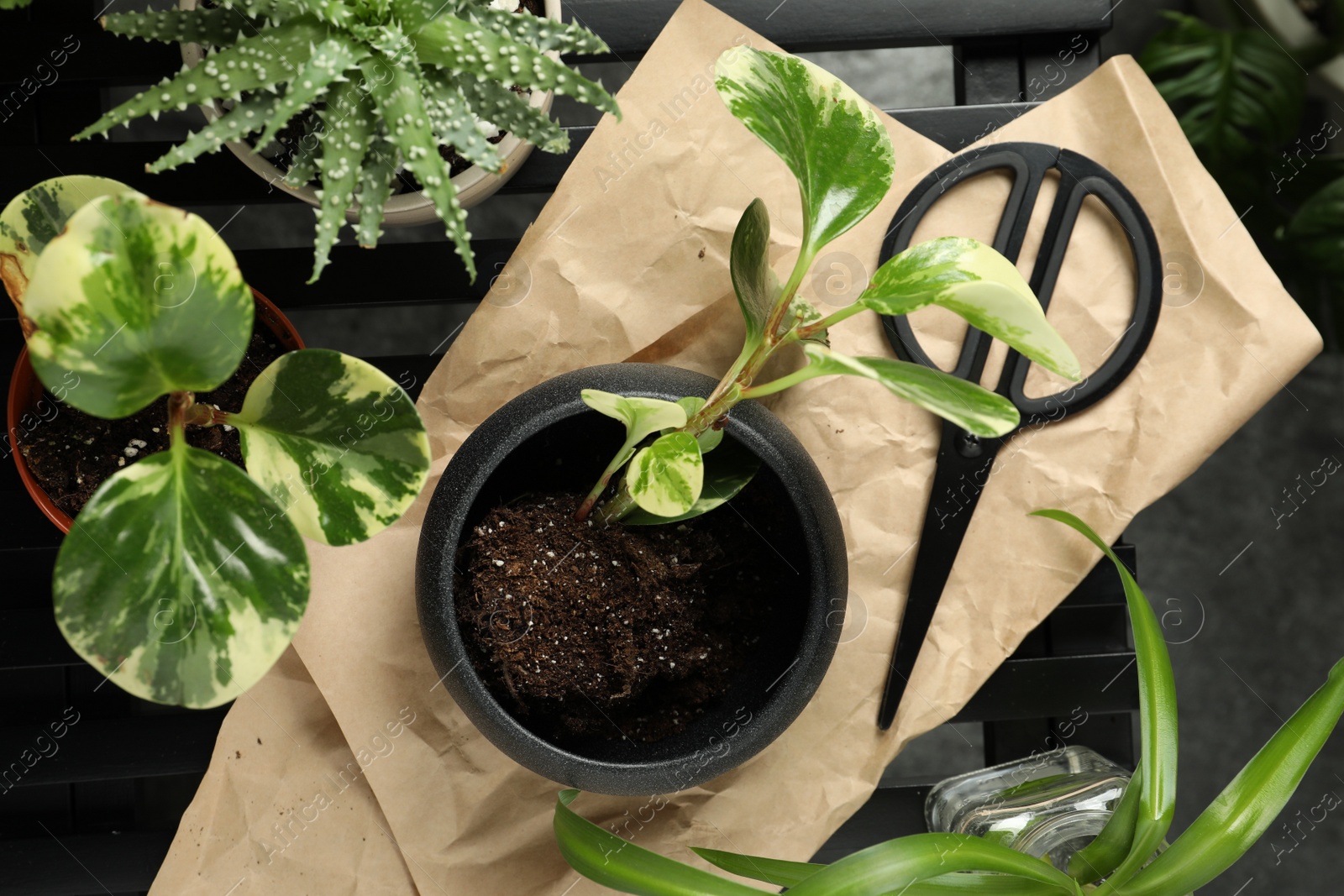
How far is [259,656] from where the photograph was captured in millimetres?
488

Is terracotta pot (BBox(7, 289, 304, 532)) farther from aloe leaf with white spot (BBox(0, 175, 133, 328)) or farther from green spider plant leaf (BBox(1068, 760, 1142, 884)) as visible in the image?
green spider plant leaf (BBox(1068, 760, 1142, 884))

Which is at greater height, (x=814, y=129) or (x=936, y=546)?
(x=814, y=129)

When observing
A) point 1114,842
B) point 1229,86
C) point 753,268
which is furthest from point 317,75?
point 1229,86

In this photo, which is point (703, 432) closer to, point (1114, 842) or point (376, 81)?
point (376, 81)

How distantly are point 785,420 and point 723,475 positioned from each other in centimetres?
17

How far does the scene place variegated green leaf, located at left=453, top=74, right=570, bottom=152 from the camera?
1.91ft

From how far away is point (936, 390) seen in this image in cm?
49

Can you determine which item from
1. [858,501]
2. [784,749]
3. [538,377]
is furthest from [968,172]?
[784,749]

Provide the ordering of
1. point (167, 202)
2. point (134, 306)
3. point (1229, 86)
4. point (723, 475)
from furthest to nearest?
point (1229, 86)
point (167, 202)
point (723, 475)
point (134, 306)

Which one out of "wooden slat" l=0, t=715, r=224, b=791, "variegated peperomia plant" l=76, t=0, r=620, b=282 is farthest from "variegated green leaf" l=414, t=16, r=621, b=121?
"wooden slat" l=0, t=715, r=224, b=791

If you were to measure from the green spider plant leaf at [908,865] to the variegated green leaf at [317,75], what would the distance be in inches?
21.6

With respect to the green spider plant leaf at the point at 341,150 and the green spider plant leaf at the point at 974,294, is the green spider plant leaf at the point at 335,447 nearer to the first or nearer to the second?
the green spider plant leaf at the point at 341,150

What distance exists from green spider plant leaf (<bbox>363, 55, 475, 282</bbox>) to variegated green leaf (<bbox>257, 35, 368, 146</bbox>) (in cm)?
1

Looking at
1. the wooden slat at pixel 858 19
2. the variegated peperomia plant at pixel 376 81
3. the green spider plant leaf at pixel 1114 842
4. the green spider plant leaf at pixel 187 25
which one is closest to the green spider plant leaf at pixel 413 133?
the variegated peperomia plant at pixel 376 81
